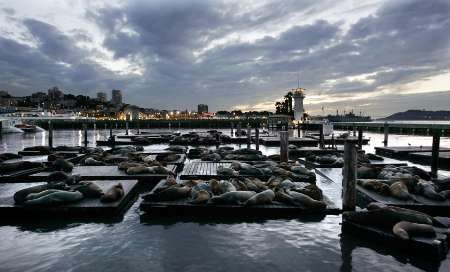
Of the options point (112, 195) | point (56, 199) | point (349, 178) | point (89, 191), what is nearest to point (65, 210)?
point (56, 199)

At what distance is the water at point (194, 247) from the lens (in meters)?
6.07

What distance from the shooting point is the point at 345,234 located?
298 inches

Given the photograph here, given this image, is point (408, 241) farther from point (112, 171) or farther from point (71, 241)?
point (112, 171)

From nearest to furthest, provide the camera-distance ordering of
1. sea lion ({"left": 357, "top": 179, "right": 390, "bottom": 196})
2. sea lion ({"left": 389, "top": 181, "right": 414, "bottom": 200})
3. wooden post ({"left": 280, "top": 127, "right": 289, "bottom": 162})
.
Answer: sea lion ({"left": 389, "top": 181, "right": 414, "bottom": 200}) → sea lion ({"left": 357, "top": 179, "right": 390, "bottom": 196}) → wooden post ({"left": 280, "top": 127, "right": 289, "bottom": 162})

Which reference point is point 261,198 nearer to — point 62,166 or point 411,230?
point 411,230

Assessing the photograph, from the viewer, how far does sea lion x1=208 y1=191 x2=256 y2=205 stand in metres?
8.92

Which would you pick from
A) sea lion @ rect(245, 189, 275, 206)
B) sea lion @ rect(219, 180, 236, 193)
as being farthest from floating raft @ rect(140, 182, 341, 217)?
sea lion @ rect(219, 180, 236, 193)

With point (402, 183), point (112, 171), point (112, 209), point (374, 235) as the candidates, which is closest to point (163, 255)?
point (112, 209)

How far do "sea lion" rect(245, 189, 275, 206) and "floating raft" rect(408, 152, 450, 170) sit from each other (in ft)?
44.4

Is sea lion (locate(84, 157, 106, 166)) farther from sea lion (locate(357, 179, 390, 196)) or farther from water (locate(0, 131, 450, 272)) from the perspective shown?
sea lion (locate(357, 179, 390, 196))

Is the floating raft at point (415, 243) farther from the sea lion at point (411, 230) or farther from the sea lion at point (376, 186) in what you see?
the sea lion at point (376, 186)

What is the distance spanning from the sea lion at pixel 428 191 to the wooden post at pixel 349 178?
2451mm

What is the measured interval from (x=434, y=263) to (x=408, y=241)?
0.53 m

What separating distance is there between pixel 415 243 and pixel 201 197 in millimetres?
4762
